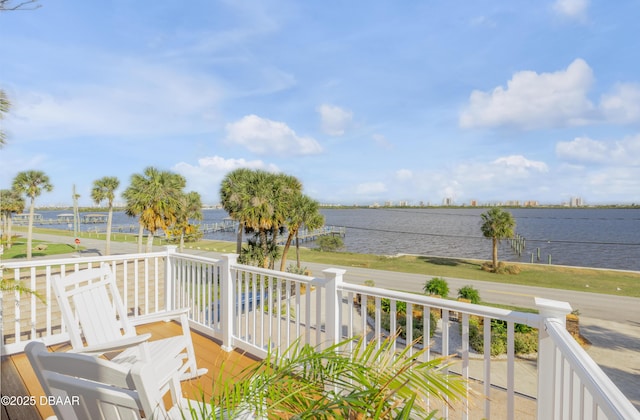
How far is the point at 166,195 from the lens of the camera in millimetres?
18938

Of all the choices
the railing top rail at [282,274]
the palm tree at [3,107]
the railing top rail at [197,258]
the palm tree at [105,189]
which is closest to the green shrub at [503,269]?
the railing top rail at [197,258]

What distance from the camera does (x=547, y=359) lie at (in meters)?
1.49

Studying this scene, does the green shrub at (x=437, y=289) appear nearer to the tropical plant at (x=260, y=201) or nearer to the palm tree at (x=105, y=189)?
the tropical plant at (x=260, y=201)

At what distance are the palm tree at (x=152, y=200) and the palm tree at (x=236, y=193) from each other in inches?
112

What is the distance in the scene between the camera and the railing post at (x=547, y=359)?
4.72 ft

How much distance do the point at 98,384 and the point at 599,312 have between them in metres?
16.7

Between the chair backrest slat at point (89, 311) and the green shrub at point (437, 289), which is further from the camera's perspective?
the green shrub at point (437, 289)

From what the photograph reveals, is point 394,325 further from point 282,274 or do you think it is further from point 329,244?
point 329,244

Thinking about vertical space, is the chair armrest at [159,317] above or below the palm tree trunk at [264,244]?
above

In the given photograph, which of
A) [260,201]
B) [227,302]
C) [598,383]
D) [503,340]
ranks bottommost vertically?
[503,340]

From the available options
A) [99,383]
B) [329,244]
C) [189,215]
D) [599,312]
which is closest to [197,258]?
[99,383]

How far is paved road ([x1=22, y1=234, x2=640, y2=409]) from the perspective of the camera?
8.14 m

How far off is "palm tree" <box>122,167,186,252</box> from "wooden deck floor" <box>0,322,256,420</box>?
53.5 ft

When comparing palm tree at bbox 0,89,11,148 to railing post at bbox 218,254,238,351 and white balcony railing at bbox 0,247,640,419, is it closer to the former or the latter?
white balcony railing at bbox 0,247,640,419
